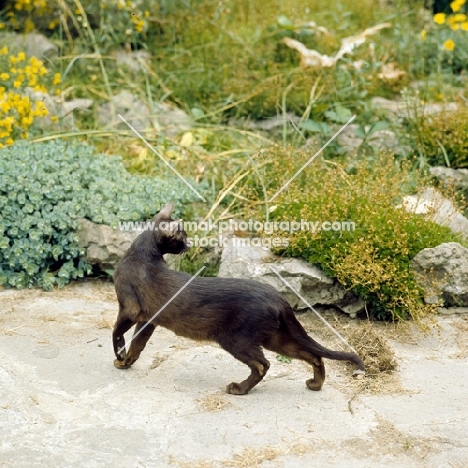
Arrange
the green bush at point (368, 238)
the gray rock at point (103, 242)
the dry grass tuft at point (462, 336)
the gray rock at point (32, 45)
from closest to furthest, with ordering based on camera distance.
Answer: the dry grass tuft at point (462, 336)
the green bush at point (368, 238)
the gray rock at point (103, 242)
the gray rock at point (32, 45)

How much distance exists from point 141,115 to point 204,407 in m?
4.17

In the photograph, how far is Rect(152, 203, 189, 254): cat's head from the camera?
4.45 m

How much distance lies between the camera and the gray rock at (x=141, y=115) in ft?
25.1

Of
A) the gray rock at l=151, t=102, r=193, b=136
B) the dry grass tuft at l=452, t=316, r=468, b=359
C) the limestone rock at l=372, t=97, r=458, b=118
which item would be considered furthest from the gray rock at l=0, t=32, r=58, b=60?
the dry grass tuft at l=452, t=316, r=468, b=359

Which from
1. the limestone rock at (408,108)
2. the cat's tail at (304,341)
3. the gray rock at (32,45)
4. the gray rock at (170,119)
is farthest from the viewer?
the gray rock at (32,45)

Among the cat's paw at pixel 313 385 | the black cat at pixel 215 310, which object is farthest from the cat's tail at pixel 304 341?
the cat's paw at pixel 313 385

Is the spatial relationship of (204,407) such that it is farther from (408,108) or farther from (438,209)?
(408,108)

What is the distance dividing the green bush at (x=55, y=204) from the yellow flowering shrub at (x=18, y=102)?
494mm

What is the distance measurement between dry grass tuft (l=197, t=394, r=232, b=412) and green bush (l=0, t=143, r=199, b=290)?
2.00 meters

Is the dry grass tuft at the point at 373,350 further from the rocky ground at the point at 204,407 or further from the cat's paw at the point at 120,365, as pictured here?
the cat's paw at the point at 120,365

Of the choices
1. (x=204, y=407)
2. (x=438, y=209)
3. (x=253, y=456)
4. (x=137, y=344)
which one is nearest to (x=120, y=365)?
(x=137, y=344)

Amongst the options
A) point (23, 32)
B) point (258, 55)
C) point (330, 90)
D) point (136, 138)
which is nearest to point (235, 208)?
point (136, 138)

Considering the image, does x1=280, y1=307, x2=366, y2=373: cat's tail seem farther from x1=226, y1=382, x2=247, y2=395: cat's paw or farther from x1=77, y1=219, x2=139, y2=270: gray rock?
x1=77, y1=219, x2=139, y2=270: gray rock

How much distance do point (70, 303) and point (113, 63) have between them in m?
3.89
